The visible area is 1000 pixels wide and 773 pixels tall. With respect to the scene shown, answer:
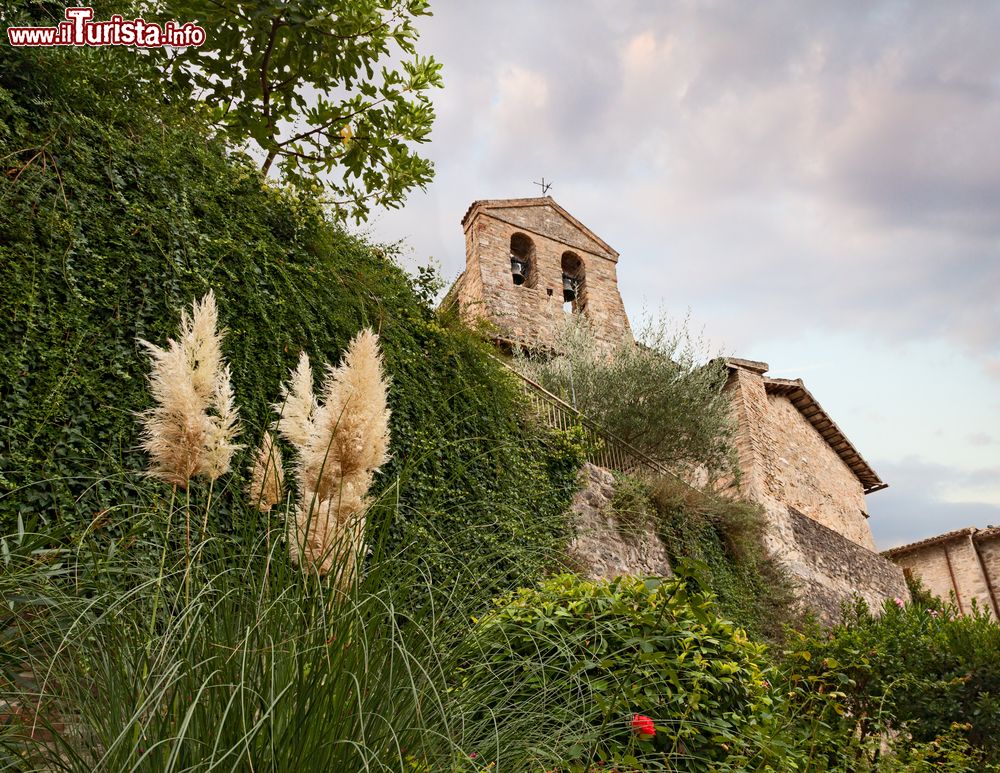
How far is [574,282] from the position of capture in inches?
707

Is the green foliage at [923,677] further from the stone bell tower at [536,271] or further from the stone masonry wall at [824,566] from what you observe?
the stone bell tower at [536,271]

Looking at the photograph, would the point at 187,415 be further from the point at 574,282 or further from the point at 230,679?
the point at 574,282

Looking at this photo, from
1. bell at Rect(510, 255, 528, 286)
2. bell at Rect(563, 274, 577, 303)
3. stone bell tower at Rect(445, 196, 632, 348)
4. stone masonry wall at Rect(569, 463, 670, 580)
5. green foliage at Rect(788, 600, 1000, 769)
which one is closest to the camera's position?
green foliage at Rect(788, 600, 1000, 769)

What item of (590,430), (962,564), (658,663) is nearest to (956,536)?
(962,564)

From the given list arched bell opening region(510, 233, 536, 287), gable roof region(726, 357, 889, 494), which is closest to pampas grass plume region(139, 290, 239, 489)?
gable roof region(726, 357, 889, 494)

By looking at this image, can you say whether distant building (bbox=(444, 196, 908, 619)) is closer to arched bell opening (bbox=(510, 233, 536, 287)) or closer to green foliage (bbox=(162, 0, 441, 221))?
arched bell opening (bbox=(510, 233, 536, 287))

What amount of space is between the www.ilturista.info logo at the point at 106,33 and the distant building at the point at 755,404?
820 cm

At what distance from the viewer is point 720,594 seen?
31.3ft

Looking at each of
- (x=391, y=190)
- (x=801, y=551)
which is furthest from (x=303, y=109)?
(x=801, y=551)

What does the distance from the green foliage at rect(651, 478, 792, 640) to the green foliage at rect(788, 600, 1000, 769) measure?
3009 mm

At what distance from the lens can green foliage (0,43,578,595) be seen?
12.0 ft

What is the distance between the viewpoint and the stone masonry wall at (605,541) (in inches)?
319

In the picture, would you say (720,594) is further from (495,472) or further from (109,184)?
(109,184)

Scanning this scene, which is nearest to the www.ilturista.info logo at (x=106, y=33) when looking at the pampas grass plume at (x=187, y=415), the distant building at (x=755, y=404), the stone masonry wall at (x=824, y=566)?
the pampas grass plume at (x=187, y=415)
